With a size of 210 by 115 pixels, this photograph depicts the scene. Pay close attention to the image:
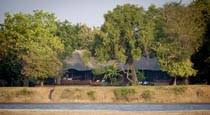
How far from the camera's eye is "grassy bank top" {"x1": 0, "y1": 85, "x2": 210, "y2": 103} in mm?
61562

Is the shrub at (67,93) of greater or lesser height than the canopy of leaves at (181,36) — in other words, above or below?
below

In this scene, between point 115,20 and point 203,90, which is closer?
point 203,90

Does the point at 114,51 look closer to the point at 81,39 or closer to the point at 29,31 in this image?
the point at 29,31

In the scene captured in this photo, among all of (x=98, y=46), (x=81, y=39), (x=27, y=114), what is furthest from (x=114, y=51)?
(x=27, y=114)

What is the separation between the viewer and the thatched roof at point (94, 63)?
75.1 m

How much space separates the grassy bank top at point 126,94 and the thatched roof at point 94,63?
434 inches

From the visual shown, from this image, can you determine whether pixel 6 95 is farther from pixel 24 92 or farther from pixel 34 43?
pixel 34 43

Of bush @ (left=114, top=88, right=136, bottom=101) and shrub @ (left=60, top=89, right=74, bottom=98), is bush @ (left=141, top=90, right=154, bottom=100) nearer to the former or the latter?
bush @ (left=114, top=88, right=136, bottom=101)

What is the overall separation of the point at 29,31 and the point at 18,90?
1014 cm

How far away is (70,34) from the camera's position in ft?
284

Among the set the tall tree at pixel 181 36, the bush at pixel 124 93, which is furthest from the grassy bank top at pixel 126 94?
the tall tree at pixel 181 36

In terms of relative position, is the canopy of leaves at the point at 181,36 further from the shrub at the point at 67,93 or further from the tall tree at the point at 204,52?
the shrub at the point at 67,93

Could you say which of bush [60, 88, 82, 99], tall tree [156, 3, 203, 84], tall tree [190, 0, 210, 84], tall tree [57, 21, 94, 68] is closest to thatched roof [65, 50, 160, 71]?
tall tree [57, 21, 94, 68]

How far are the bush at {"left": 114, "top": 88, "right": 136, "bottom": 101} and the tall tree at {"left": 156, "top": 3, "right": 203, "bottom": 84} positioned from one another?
325 inches
